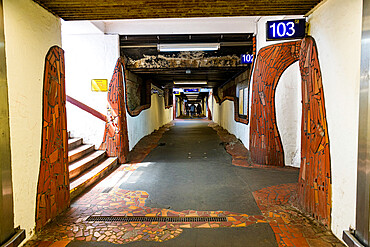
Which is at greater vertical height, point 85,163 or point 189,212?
point 85,163

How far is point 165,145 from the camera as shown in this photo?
925 cm

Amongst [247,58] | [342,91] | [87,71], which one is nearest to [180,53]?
[247,58]

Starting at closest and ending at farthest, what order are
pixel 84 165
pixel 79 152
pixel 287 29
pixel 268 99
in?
pixel 287 29, pixel 84 165, pixel 79 152, pixel 268 99

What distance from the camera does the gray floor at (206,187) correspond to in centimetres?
278

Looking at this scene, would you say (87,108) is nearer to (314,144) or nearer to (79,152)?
(79,152)

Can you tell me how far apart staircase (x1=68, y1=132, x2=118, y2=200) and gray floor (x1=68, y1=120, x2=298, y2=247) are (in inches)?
24.2

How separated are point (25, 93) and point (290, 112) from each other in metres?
5.32

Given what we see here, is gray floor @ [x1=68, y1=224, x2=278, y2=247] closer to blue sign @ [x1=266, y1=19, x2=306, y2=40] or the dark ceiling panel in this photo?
blue sign @ [x1=266, y1=19, x2=306, y2=40]

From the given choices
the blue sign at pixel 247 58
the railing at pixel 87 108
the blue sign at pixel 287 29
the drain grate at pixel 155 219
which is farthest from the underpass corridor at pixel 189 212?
the blue sign at pixel 247 58

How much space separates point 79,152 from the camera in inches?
214

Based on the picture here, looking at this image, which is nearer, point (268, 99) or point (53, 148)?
point (53, 148)

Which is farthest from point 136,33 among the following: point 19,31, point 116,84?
point 19,31

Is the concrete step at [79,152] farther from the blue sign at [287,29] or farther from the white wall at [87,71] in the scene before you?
the blue sign at [287,29]

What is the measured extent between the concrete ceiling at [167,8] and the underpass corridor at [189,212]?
268cm
